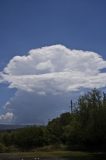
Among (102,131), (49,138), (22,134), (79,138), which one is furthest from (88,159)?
(22,134)

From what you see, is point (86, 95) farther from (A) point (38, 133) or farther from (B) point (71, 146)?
(A) point (38, 133)

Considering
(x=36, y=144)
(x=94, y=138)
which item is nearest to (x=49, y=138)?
(x=36, y=144)

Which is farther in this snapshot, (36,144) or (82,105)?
(36,144)

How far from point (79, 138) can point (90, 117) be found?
910 centimetres

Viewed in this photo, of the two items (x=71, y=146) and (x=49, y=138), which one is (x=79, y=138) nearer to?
(x=71, y=146)

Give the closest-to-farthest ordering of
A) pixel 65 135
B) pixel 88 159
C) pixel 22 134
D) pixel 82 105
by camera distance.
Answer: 1. pixel 88 159
2. pixel 82 105
3. pixel 65 135
4. pixel 22 134

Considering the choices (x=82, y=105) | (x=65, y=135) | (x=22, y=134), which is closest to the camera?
(x=82, y=105)

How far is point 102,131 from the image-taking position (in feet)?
340

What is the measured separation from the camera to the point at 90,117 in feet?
348

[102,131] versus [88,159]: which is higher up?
[102,131]

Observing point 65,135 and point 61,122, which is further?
point 61,122

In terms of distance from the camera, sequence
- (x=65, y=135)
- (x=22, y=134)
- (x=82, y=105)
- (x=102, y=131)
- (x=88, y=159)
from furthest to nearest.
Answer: (x=22, y=134), (x=65, y=135), (x=82, y=105), (x=102, y=131), (x=88, y=159)

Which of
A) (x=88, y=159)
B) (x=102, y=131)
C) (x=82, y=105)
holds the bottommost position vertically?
(x=88, y=159)

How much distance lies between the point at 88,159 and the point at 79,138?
3351 centimetres
